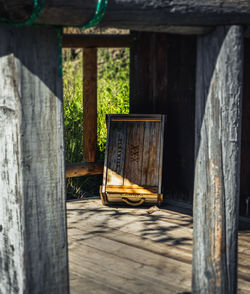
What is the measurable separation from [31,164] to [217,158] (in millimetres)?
1056

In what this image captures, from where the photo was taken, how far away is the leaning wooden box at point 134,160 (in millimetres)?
5551

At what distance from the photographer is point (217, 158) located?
8.94 ft

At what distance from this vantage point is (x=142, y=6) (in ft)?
7.68

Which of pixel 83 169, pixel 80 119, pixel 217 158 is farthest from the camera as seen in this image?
pixel 80 119

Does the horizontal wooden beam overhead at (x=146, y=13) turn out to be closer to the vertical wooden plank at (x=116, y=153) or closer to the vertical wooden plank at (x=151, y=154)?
the vertical wooden plank at (x=151, y=154)

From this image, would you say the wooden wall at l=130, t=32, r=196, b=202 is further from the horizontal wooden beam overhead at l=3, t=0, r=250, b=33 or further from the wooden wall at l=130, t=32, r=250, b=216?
the horizontal wooden beam overhead at l=3, t=0, r=250, b=33

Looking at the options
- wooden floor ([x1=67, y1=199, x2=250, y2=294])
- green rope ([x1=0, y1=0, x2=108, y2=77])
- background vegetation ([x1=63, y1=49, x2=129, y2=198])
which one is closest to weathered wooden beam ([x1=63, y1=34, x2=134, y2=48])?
background vegetation ([x1=63, y1=49, x2=129, y2=198])

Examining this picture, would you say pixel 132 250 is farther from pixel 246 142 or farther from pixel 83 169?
pixel 83 169

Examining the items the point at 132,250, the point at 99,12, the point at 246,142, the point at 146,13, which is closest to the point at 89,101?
the point at 246,142

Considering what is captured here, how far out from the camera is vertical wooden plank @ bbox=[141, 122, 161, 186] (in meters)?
5.59

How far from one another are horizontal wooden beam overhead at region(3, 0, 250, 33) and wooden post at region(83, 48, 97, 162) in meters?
3.13

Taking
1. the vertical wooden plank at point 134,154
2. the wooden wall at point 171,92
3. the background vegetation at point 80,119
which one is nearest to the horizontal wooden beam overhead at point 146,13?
the wooden wall at point 171,92

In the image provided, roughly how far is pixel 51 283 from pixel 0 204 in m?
0.48

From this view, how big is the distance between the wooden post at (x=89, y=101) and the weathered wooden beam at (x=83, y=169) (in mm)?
72
